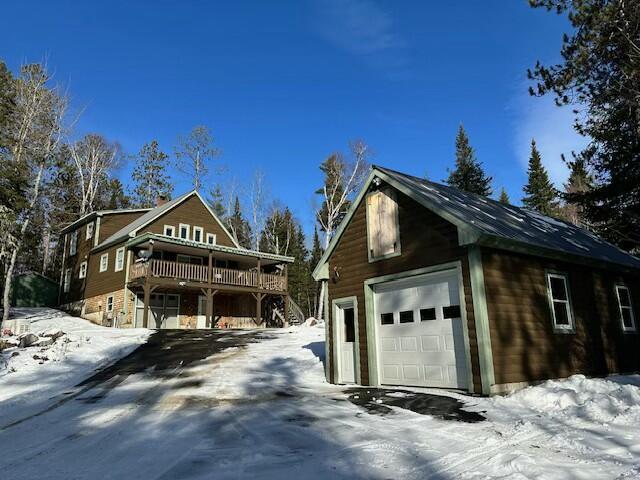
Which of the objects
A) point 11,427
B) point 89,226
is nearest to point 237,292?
point 89,226

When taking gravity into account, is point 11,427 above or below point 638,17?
below

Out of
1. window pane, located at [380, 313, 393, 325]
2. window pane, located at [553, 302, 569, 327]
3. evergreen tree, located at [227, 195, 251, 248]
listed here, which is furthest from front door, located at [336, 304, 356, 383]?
evergreen tree, located at [227, 195, 251, 248]

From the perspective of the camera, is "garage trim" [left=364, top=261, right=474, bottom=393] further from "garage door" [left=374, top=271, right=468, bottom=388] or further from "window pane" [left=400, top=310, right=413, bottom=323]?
"window pane" [left=400, top=310, right=413, bottom=323]

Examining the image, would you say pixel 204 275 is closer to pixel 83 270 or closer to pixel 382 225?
pixel 83 270

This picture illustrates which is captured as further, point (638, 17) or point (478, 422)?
point (638, 17)

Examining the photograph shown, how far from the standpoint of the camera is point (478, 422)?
6980 mm

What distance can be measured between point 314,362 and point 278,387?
12.8 feet

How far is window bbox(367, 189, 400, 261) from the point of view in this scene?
Result: 11727 mm

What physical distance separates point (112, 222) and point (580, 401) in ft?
102

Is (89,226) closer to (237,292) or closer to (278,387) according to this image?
(237,292)

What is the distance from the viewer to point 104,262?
29250mm

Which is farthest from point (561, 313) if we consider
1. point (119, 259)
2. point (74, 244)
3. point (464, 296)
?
point (74, 244)

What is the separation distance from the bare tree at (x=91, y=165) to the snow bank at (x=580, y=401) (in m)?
41.5

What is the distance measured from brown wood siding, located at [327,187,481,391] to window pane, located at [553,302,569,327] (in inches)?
114
